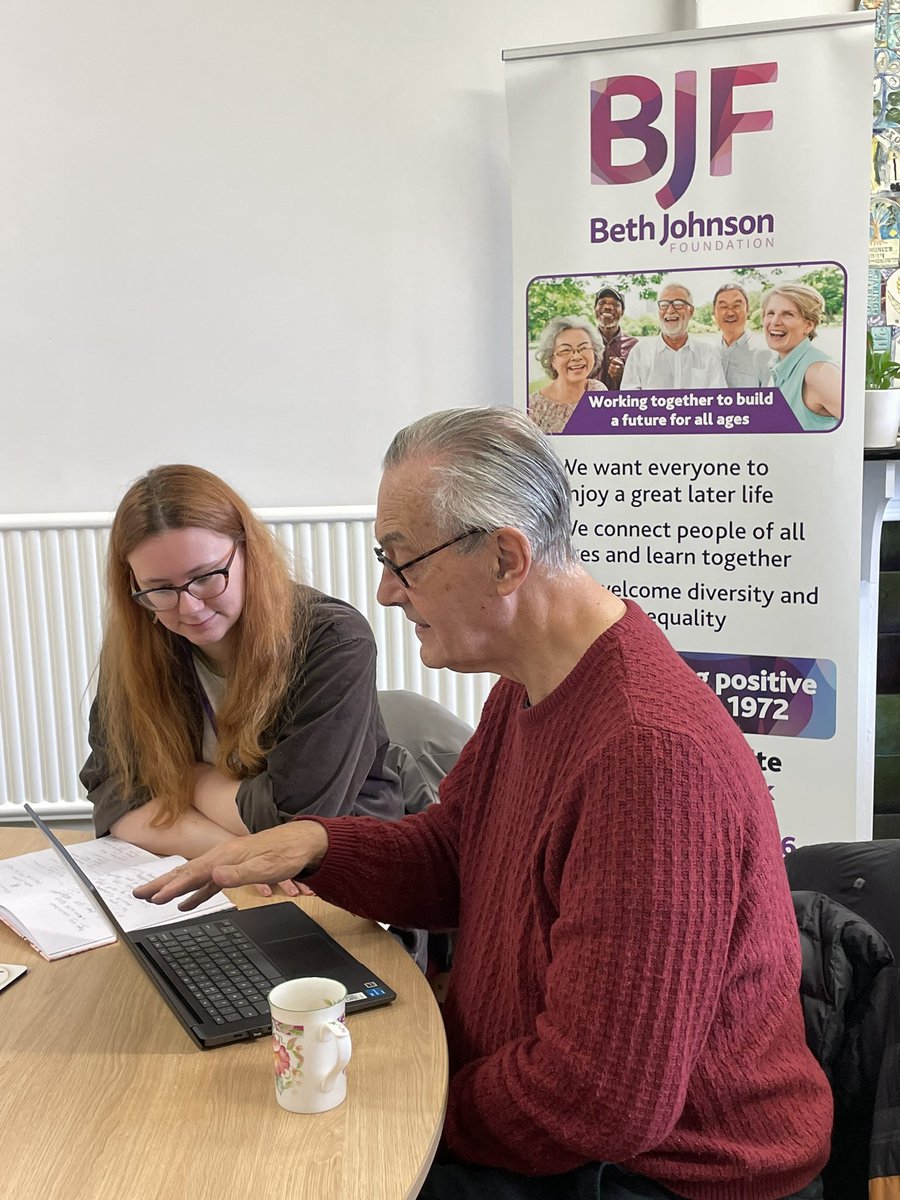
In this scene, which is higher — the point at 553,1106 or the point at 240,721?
the point at 240,721

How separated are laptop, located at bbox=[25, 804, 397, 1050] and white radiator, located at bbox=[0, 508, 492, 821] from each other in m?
1.89

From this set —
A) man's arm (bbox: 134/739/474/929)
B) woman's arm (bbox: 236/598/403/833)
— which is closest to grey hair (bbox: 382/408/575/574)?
man's arm (bbox: 134/739/474/929)

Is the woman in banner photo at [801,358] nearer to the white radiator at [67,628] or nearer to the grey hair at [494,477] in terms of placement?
the white radiator at [67,628]

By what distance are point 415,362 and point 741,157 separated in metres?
1.07

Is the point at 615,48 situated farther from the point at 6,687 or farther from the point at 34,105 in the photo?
the point at 6,687

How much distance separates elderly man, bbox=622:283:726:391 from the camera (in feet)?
9.26

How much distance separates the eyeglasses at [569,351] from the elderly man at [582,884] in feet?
5.89

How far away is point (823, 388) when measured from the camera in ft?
8.98

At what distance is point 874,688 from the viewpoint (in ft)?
10.2

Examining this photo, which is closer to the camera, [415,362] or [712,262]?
[712,262]

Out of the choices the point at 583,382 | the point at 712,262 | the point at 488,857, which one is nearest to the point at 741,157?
the point at 712,262

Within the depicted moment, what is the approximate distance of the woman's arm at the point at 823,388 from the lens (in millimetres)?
2730

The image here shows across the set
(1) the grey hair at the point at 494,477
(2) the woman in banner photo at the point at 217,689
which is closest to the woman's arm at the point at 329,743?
(2) the woman in banner photo at the point at 217,689

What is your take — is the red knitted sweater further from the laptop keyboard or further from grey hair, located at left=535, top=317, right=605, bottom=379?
grey hair, located at left=535, top=317, right=605, bottom=379
